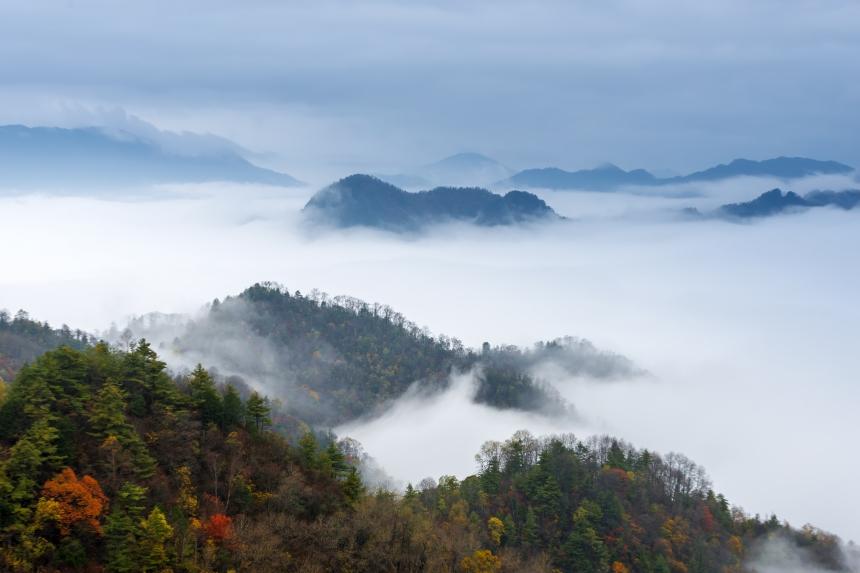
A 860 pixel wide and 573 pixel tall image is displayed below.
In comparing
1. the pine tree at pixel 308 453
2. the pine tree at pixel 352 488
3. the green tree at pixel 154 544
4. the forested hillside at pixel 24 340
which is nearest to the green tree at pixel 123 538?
the green tree at pixel 154 544

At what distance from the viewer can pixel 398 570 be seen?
49375 millimetres

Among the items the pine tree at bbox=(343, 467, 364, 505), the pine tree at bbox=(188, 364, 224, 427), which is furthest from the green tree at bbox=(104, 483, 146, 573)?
the pine tree at bbox=(343, 467, 364, 505)

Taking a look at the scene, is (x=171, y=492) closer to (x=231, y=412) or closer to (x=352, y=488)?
(x=231, y=412)

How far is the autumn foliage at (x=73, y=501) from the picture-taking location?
44406 mm

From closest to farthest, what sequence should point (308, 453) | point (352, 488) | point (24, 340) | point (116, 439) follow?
point (116, 439)
point (352, 488)
point (308, 453)
point (24, 340)

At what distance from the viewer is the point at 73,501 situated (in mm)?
45344

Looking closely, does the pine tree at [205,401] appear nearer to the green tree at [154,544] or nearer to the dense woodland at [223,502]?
the dense woodland at [223,502]

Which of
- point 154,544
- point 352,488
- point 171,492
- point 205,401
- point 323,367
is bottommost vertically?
point 323,367

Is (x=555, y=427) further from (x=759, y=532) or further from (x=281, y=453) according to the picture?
(x=281, y=453)

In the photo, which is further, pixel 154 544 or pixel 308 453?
pixel 308 453

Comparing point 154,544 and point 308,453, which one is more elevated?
point 308,453

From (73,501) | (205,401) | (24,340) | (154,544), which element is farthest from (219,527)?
(24,340)

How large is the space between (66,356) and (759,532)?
9688 centimetres

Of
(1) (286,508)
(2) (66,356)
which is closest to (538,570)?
(1) (286,508)
